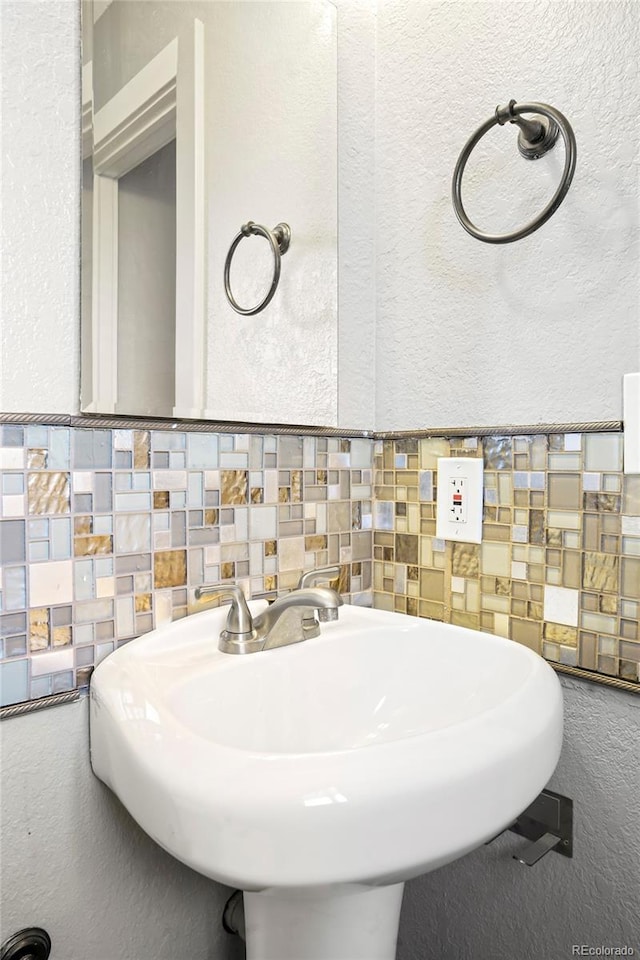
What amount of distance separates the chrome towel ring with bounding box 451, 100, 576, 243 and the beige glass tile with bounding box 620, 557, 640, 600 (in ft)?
1.47

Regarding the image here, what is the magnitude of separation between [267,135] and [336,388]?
16.6 inches

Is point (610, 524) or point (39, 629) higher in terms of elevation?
point (610, 524)

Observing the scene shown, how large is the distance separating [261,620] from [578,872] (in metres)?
0.55

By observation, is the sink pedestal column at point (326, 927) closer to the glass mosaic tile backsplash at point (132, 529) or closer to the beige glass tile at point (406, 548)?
the glass mosaic tile backsplash at point (132, 529)

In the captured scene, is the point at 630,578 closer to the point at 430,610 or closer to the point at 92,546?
the point at 430,610

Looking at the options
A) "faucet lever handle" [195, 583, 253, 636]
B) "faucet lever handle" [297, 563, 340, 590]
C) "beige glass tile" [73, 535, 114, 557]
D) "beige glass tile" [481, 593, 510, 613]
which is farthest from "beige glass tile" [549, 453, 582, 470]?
"beige glass tile" [73, 535, 114, 557]

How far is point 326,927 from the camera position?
0.64 meters

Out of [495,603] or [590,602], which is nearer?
[590,602]

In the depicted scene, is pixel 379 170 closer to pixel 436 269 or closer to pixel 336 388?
pixel 436 269

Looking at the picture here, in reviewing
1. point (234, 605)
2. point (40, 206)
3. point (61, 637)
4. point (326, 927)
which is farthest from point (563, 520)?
point (40, 206)

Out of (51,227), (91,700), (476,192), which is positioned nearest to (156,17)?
(51,227)

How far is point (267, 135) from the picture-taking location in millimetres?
976

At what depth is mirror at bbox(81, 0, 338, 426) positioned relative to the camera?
0.77 m

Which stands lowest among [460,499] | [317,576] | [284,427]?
[317,576]
